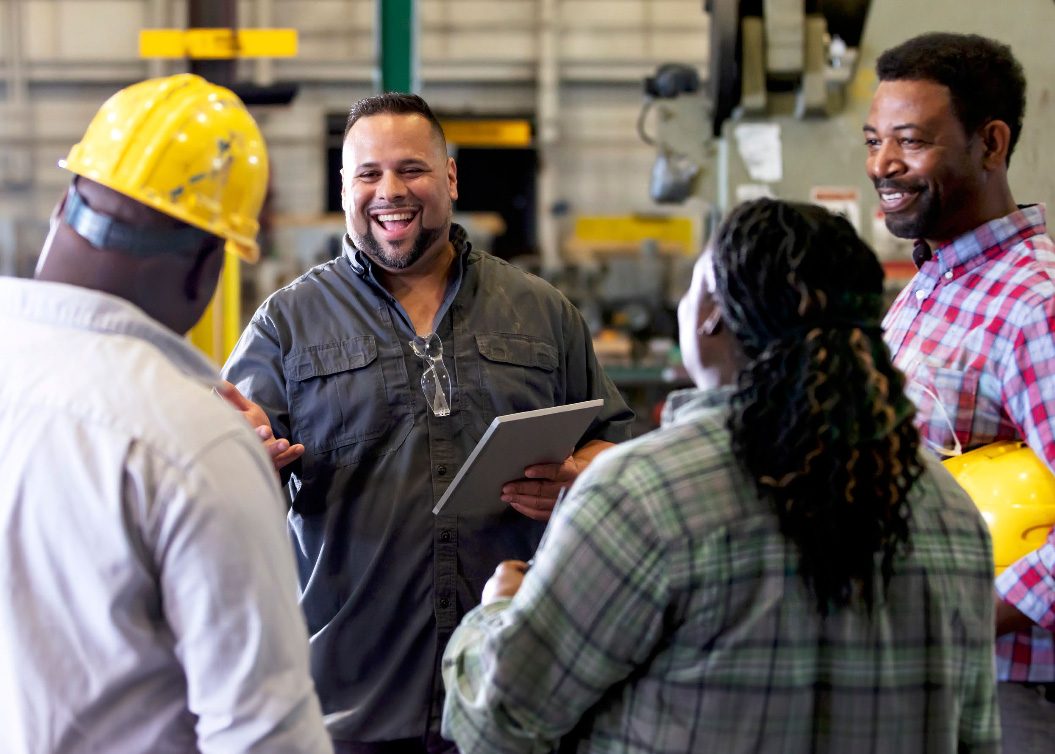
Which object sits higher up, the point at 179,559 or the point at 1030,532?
the point at 179,559

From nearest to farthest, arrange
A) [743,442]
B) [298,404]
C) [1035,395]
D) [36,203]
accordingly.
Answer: [743,442] < [1035,395] < [298,404] < [36,203]

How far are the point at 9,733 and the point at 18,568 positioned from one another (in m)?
0.19

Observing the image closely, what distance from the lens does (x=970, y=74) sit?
7.17 feet

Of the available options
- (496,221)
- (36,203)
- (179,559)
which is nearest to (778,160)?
(179,559)

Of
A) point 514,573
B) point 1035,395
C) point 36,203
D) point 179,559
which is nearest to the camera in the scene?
point 179,559

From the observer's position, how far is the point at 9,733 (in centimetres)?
129

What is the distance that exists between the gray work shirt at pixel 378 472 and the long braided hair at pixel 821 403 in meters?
1.11

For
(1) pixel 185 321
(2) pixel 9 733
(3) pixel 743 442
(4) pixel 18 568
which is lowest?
(2) pixel 9 733

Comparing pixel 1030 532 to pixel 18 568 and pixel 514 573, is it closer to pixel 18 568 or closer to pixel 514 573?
pixel 514 573

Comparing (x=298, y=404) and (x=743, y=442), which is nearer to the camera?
(x=743, y=442)

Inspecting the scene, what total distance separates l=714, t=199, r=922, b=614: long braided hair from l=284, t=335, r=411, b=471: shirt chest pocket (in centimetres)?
113

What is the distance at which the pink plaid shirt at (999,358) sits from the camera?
188cm

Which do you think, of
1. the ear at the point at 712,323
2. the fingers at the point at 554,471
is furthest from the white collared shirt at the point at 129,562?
the fingers at the point at 554,471

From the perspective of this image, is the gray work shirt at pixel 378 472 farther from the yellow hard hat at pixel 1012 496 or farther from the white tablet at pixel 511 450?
the yellow hard hat at pixel 1012 496
